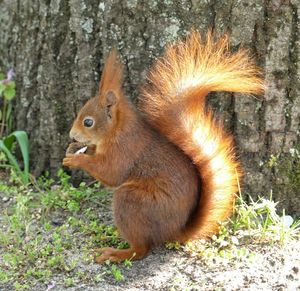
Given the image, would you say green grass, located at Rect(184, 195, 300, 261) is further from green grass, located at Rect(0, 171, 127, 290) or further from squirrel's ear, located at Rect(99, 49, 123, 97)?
squirrel's ear, located at Rect(99, 49, 123, 97)

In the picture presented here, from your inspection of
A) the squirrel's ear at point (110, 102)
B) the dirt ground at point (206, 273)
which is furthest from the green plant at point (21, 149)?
the dirt ground at point (206, 273)

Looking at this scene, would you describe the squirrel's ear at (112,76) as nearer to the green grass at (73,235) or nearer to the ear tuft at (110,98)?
the ear tuft at (110,98)

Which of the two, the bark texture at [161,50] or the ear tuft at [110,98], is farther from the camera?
the bark texture at [161,50]

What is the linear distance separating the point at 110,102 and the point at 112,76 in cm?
10

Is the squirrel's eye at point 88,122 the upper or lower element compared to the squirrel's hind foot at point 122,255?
upper

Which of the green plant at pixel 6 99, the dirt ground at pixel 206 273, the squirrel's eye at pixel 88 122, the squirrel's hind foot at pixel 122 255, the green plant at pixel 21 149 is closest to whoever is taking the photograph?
the dirt ground at pixel 206 273

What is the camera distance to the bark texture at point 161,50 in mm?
3029

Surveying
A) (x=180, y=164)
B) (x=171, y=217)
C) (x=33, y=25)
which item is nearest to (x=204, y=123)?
(x=180, y=164)

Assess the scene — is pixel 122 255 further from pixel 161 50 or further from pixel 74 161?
pixel 161 50

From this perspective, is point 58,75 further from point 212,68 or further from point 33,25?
point 212,68

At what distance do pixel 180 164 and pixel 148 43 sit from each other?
23.3 inches

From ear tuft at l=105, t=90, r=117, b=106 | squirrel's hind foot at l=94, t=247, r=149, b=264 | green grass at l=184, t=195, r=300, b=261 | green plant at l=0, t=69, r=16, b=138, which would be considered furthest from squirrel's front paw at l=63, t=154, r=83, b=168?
green plant at l=0, t=69, r=16, b=138

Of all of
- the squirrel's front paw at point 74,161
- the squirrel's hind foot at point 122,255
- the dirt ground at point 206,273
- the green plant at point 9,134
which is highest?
the green plant at point 9,134

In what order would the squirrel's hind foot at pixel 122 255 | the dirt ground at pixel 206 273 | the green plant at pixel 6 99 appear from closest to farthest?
1. the dirt ground at pixel 206 273
2. the squirrel's hind foot at pixel 122 255
3. the green plant at pixel 6 99
